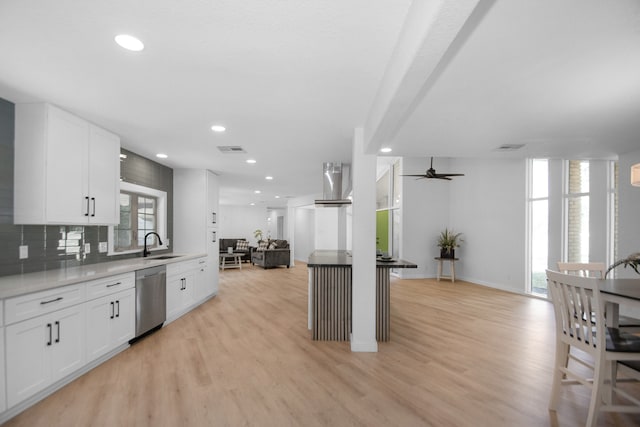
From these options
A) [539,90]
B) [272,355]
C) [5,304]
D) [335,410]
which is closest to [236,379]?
[272,355]

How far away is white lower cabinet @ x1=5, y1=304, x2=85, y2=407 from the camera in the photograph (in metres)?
2.10

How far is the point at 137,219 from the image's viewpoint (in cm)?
470

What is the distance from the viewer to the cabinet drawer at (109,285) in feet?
9.24

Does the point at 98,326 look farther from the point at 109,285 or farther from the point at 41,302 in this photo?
the point at 41,302

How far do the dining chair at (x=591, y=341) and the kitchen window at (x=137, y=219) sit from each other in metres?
4.84

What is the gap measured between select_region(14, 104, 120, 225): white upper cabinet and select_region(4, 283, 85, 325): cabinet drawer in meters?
0.69

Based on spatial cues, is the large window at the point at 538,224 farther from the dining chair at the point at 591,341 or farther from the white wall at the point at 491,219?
the dining chair at the point at 591,341

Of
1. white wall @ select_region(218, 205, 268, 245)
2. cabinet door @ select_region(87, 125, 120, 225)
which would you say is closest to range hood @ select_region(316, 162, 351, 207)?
cabinet door @ select_region(87, 125, 120, 225)

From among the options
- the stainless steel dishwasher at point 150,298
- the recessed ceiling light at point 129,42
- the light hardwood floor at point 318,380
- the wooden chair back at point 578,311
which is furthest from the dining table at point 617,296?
the stainless steel dishwasher at point 150,298

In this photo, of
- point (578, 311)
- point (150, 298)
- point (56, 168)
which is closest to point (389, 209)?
point (150, 298)

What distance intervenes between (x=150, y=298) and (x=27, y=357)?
61.3 inches

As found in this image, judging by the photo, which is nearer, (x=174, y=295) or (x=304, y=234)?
(x=174, y=295)

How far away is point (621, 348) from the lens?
1.96 meters

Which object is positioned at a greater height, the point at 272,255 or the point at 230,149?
the point at 230,149
